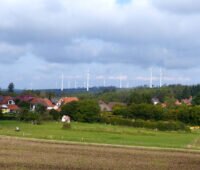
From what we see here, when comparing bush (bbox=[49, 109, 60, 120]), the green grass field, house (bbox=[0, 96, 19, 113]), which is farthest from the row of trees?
house (bbox=[0, 96, 19, 113])

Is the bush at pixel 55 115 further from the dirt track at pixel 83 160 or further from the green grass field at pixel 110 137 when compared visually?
the dirt track at pixel 83 160

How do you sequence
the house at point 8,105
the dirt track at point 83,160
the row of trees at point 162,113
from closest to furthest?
the dirt track at point 83,160 → the row of trees at point 162,113 → the house at point 8,105

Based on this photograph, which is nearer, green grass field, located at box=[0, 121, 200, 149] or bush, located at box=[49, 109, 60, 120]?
green grass field, located at box=[0, 121, 200, 149]

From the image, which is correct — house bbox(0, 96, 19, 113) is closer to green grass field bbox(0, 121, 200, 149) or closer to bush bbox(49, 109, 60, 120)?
bush bbox(49, 109, 60, 120)

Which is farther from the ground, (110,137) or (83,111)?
(83,111)

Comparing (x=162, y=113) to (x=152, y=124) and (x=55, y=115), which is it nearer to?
(x=152, y=124)

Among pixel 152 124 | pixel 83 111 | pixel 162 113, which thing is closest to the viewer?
pixel 152 124

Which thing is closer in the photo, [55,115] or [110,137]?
[110,137]

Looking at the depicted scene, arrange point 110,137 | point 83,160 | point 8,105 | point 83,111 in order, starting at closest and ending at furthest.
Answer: point 83,160 < point 110,137 < point 83,111 < point 8,105

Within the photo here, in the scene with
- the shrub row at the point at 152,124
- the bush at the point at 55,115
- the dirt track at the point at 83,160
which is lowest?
the dirt track at the point at 83,160

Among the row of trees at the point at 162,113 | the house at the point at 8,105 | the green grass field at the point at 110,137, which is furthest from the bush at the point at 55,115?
the green grass field at the point at 110,137

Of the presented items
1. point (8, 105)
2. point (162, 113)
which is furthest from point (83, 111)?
point (8, 105)

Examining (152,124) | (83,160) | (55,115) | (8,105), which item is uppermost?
(8,105)

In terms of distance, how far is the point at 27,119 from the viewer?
84.7m
